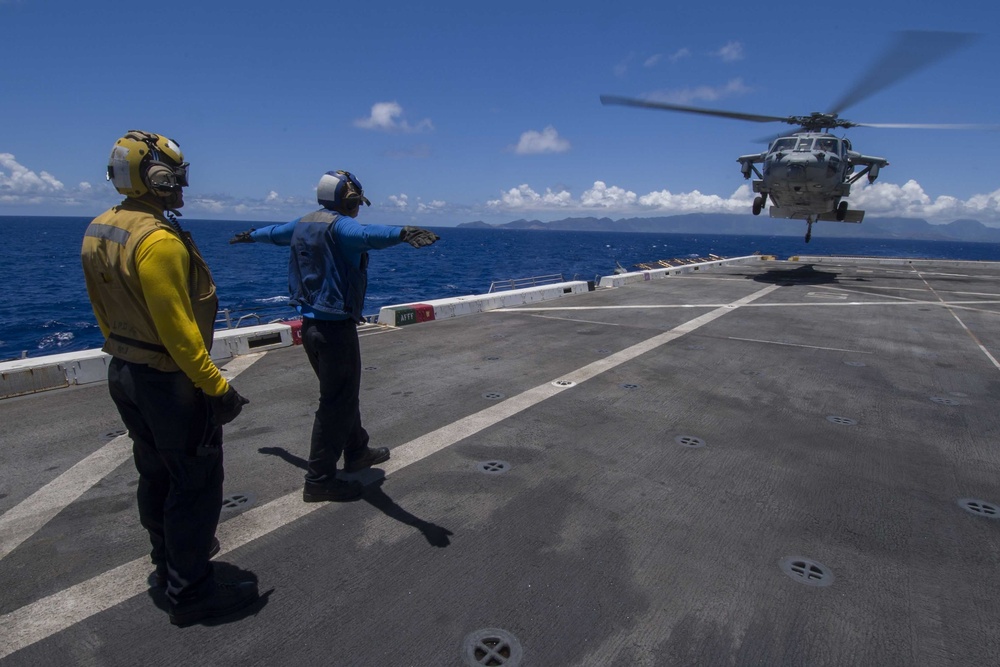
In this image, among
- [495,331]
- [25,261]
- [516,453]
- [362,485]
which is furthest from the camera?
[25,261]

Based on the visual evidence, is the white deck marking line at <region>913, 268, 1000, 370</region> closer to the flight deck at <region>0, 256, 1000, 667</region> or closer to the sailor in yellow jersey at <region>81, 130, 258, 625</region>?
the flight deck at <region>0, 256, 1000, 667</region>

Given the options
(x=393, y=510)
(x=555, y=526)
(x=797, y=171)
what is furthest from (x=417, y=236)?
(x=797, y=171)

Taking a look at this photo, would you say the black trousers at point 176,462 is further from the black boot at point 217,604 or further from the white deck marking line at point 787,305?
the white deck marking line at point 787,305

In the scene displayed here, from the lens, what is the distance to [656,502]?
4.14 m

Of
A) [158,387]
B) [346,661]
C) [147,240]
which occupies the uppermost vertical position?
[147,240]

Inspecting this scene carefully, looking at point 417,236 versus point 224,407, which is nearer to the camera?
point 224,407

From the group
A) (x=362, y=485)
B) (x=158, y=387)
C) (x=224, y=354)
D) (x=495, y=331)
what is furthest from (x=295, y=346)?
(x=158, y=387)

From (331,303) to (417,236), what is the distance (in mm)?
988

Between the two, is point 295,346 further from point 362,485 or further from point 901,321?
point 901,321

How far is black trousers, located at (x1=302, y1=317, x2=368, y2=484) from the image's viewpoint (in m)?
3.91

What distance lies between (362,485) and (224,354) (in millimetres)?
5195

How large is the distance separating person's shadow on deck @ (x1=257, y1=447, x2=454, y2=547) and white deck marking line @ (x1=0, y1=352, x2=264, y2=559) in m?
1.44

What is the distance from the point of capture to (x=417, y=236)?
3.21 m

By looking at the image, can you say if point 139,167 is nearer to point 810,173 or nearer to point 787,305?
point 787,305
